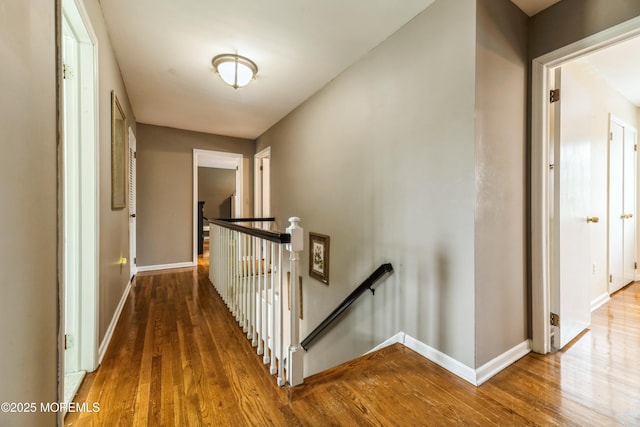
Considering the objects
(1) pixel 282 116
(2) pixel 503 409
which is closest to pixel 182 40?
(1) pixel 282 116

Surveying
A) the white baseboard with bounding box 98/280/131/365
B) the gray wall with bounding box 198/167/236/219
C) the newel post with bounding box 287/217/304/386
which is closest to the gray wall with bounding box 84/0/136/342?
the white baseboard with bounding box 98/280/131/365

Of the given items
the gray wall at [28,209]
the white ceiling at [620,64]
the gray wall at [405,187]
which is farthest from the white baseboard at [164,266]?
the white ceiling at [620,64]

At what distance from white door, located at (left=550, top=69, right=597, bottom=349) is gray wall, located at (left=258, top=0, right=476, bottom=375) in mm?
868

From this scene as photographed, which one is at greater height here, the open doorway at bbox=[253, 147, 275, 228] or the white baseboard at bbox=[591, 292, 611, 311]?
the open doorway at bbox=[253, 147, 275, 228]

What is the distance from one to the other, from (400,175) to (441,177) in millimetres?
368

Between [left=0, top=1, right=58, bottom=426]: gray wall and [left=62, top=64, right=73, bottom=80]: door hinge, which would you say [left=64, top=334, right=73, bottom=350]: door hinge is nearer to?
[left=0, top=1, right=58, bottom=426]: gray wall

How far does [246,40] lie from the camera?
232 cm

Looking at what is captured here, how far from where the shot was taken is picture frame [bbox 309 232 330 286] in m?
3.11

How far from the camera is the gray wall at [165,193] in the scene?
4582mm

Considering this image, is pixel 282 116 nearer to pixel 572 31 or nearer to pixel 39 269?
pixel 572 31

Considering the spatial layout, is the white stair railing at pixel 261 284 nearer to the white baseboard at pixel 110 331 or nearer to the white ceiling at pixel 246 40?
the white baseboard at pixel 110 331

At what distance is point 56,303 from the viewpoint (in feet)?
3.79

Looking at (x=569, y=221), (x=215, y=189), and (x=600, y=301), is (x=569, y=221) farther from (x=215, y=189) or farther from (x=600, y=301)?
(x=215, y=189)

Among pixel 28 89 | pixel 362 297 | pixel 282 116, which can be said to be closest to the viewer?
pixel 28 89
